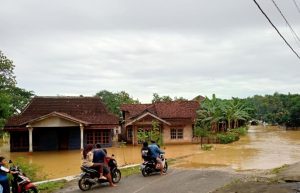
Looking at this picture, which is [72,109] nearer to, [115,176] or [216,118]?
[216,118]

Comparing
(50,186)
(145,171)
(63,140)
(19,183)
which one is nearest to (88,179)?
(50,186)

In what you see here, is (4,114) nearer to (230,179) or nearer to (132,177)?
(132,177)

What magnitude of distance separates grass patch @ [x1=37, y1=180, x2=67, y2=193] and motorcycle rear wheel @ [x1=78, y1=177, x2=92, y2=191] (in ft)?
3.79

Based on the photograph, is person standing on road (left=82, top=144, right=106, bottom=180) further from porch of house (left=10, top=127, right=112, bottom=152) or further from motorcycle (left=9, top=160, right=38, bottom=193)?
porch of house (left=10, top=127, right=112, bottom=152)

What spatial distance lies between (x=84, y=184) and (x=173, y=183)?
10.4ft

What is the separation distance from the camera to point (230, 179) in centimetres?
1570

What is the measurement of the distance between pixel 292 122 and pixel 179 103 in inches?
1350

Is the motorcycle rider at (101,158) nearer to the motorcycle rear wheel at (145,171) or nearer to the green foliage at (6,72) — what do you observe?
the motorcycle rear wheel at (145,171)

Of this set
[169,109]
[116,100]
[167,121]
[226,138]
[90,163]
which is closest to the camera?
[90,163]

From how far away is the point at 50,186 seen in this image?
1522 cm

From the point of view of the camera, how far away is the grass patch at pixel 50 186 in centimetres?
1453

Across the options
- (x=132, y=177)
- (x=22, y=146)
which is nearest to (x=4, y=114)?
(x=22, y=146)

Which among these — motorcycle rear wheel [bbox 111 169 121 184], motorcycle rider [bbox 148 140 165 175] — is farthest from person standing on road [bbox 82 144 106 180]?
motorcycle rider [bbox 148 140 165 175]

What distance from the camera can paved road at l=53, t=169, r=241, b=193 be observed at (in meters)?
13.8
